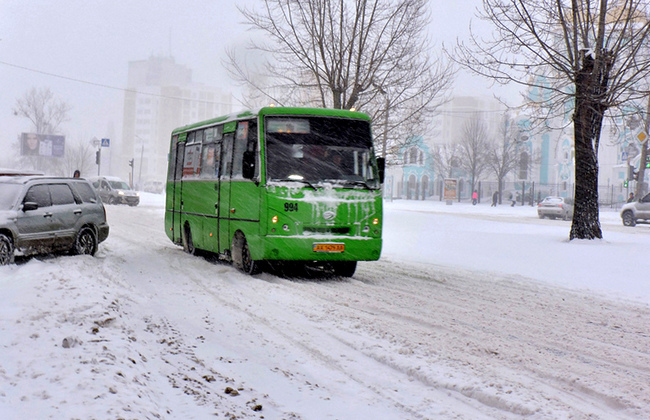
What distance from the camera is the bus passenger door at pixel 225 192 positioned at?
1246 centimetres

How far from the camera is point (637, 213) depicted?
32719 millimetres

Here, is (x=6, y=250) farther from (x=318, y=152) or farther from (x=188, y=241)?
(x=318, y=152)

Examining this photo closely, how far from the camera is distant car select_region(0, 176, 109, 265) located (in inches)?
464

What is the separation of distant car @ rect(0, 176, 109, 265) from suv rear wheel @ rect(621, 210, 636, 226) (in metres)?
26.7

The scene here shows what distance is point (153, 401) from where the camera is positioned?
4496mm

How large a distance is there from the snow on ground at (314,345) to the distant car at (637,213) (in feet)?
73.7

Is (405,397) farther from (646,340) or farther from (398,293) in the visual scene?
(398,293)

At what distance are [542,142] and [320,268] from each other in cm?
6737

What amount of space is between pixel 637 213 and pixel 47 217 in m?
28.4

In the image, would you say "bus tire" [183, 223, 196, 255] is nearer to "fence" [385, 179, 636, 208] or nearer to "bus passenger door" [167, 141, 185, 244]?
"bus passenger door" [167, 141, 185, 244]

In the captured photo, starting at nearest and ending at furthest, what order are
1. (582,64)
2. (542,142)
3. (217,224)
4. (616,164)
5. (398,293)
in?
(398,293) → (217,224) → (582,64) → (616,164) → (542,142)

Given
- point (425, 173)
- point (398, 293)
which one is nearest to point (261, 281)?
point (398, 293)

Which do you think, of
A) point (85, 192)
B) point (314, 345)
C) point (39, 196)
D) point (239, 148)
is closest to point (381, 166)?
point (239, 148)

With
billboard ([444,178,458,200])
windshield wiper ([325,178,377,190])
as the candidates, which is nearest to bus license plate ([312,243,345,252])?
windshield wiper ([325,178,377,190])
